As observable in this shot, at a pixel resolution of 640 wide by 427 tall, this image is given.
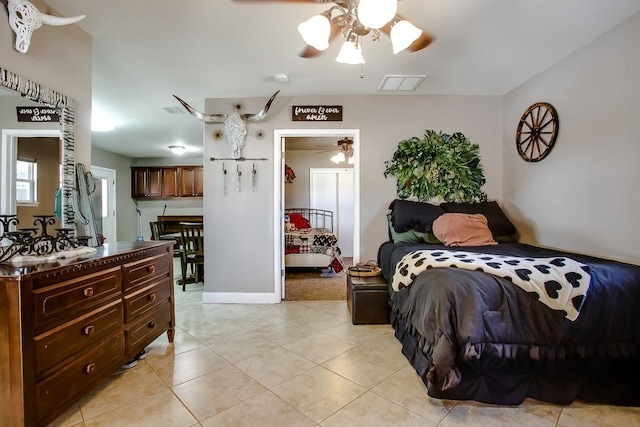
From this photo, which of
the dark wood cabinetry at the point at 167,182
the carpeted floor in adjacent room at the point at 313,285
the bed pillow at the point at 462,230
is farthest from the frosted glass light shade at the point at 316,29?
the dark wood cabinetry at the point at 167,182

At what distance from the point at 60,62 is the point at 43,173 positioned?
759 millimetres

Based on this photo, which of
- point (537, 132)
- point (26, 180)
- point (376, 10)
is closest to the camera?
point (376, 10)

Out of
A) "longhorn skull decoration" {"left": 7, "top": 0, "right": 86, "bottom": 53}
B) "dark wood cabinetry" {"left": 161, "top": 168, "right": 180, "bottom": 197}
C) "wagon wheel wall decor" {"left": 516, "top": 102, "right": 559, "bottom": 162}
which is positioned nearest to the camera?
"longhorn skull decoration" {"left": 7, "top": 0, "right": 86, "bottom": 53}

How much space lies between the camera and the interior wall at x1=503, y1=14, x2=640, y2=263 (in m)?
2.11

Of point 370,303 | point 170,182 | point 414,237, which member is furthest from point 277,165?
point 170,182

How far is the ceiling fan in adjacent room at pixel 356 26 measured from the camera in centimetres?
139

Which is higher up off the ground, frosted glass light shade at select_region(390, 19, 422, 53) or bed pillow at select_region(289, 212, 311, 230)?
frosted glass light shade at select_region(390, 19, 422, 53)

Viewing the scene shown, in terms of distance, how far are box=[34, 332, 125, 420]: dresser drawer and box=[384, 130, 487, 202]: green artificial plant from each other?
9.71 ft

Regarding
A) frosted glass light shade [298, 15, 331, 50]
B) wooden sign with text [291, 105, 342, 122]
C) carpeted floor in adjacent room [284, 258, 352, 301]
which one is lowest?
carpeted floor in adjacent room [284, 258, 352, 301]

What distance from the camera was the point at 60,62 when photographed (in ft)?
6.56

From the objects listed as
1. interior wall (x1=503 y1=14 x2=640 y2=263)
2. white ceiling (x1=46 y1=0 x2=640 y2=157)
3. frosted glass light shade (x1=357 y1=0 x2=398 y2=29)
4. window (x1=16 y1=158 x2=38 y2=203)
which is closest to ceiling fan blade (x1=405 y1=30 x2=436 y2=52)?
white ceiling (x1=46 y1=0 x2=640 y2=157)

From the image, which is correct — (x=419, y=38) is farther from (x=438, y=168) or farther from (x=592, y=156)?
(x=438, y=168)

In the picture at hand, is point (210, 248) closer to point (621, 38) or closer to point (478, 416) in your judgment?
point (478, 416)

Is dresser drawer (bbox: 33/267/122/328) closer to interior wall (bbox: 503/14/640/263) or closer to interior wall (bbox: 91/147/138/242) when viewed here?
interior wall (bbox: 503/14/640/263)
